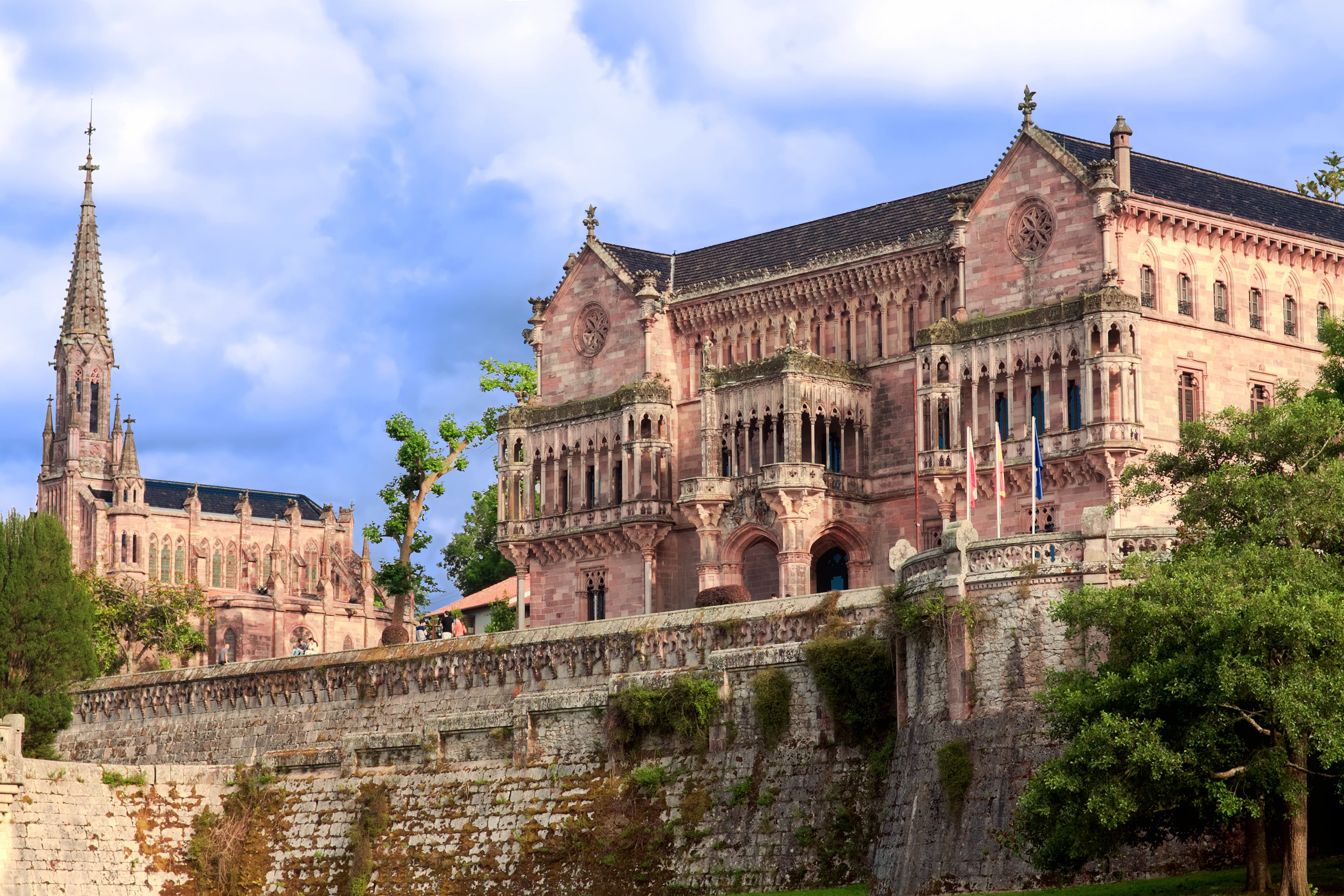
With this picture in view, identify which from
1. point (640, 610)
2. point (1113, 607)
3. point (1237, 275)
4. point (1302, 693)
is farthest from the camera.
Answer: point (640, 610)

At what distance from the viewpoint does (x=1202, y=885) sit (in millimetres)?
37500

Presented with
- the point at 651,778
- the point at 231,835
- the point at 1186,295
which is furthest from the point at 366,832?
the point at 1186,295

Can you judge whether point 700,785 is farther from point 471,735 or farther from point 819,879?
point 471,735

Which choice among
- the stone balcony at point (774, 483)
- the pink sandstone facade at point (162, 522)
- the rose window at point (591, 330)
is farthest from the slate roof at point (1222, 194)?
the pink sandstone facade at point (162, 522)

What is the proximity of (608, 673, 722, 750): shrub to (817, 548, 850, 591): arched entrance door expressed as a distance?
23.5 meters

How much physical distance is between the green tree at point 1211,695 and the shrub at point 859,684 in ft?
26.9

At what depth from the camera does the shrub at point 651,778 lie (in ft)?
165

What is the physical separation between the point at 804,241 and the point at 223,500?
7901 centimetres

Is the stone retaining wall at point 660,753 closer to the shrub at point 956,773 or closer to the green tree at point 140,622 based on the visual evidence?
the shrub at point 956,773

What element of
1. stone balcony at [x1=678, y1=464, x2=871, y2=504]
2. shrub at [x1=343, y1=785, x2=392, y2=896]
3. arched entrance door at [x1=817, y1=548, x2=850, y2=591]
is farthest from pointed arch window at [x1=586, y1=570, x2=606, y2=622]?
shrub at [x1=343, y1=785, x2=392, y2=896]

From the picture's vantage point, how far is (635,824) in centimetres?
5012

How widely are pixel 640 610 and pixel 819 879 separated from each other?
32.3 m

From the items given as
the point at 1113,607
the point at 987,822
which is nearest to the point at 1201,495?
the point at 1113,607

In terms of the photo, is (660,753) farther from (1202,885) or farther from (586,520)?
(586,520)
